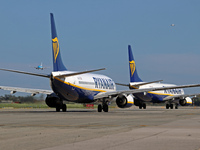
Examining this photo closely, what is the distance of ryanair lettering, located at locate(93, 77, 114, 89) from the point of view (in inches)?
1780

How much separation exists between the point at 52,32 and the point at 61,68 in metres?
3.79

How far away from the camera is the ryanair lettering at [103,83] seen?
148ft

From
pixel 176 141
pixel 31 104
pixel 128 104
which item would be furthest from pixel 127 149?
pixel 31 104

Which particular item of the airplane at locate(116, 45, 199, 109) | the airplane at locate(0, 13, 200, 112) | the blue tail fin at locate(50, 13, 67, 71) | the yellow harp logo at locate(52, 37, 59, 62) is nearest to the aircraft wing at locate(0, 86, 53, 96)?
the airplane at locate(0, 13, 200, 112)

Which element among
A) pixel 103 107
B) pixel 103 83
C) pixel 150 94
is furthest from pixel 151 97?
pixel 103 107

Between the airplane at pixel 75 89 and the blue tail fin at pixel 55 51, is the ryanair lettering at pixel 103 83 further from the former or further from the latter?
the blue tail fin at pixel 55 51

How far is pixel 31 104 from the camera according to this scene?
74562mm

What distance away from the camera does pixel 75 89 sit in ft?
131

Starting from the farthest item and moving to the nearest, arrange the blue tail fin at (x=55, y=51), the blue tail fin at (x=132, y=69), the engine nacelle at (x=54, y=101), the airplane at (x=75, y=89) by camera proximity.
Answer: the blue tail fin at (x=132, y=69) < the engine nacelle at (x=54, y=101) < the blue tail fin at (x=55, y=51) < the airplane at (x=75, y=89)

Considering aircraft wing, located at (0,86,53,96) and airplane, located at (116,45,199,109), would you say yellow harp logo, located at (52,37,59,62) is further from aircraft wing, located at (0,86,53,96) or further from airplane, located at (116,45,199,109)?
airplane, located at (116,45,199,109)

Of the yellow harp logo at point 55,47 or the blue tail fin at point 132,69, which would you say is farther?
the blue tail fin at point 132,69

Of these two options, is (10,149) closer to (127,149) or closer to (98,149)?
(98,149)

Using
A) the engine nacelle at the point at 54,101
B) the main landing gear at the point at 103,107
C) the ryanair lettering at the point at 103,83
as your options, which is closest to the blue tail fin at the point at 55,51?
the engine nacelle at the point at 54,101

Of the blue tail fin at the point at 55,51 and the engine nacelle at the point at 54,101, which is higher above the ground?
the blue tail fin at the point at 55,51
